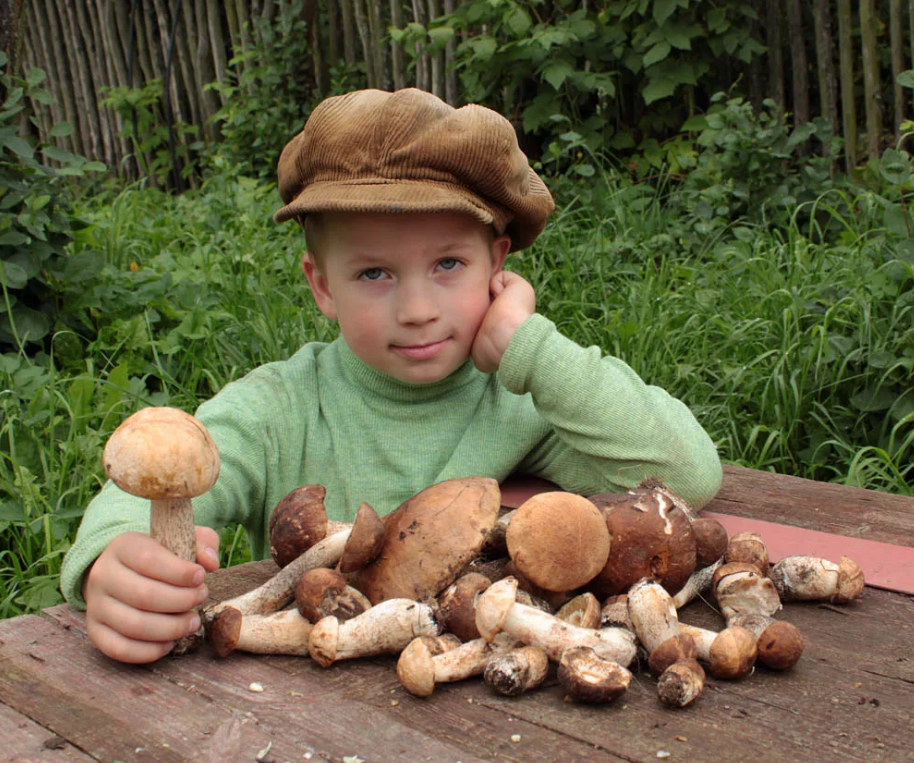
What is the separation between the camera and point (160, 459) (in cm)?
108

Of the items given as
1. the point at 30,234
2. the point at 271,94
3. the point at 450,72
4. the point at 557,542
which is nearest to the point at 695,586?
the point at 557,542

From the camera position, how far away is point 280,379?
1.91 meters

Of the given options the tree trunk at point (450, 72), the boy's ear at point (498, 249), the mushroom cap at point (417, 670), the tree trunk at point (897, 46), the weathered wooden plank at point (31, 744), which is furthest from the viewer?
the tree trunk at point (450, 72)

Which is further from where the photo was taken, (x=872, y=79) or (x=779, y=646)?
(x=872, y=79)

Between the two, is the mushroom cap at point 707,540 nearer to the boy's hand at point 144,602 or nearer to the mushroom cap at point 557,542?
the mushroom cap at point 557,542

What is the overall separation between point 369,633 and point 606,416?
2.30ft

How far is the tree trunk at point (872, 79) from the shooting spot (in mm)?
4164

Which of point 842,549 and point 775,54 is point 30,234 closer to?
point 842,549

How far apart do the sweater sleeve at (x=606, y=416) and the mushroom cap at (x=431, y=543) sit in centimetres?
43

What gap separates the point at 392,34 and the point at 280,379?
359 centimetres

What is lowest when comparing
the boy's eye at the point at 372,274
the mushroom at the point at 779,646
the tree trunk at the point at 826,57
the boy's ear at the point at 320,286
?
the mushroom at the point at 779,646

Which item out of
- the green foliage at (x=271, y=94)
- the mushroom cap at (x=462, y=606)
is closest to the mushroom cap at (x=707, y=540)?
the mushroom cap at (x=462, y=606)

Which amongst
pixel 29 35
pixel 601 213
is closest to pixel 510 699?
pixel 601 213

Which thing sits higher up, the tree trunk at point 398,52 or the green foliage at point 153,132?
the tree trunk at point 398,52
